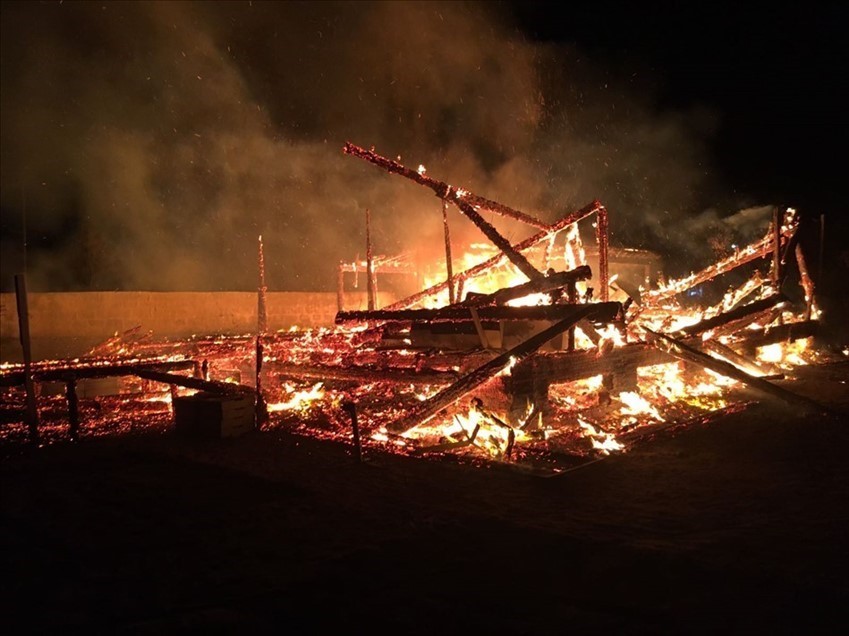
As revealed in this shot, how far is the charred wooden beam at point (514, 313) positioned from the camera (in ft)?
26.1

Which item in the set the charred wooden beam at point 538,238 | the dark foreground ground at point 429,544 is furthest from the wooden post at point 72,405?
the charred wooden beam at point 538,238

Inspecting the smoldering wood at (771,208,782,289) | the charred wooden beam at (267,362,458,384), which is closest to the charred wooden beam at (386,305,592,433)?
the charred wooden beam at (267,362,458,384)

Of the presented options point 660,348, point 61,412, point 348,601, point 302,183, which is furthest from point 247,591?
point 302,183

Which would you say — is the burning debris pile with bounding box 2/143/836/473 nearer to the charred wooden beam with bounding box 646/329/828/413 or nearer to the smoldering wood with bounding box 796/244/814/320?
the charred wooden beam with bounding box 646/329/828/413

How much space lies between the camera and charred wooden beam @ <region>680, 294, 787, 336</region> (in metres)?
10.4

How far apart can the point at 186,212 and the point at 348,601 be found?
83.2 feet

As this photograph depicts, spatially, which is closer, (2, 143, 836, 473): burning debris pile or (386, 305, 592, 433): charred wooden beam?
(386, 305, 592, 433): charred wooden beam

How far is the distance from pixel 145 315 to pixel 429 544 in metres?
16.5

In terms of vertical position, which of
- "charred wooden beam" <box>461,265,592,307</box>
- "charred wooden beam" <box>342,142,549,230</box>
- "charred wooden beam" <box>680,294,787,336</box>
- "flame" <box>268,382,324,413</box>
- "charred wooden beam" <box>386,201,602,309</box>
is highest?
"charred wooden beam" <box>342,142,549,230</box>

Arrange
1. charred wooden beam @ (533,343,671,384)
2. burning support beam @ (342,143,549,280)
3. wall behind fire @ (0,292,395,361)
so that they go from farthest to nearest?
wall behind fire @ (0,292,395,361)
burning support beam @ (342,143,549,280)
charred wooden beam @ (533,343,671,384)

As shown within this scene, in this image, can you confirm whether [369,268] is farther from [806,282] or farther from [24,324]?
[806,282]

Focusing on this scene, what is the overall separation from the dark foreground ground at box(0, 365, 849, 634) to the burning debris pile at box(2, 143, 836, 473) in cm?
95

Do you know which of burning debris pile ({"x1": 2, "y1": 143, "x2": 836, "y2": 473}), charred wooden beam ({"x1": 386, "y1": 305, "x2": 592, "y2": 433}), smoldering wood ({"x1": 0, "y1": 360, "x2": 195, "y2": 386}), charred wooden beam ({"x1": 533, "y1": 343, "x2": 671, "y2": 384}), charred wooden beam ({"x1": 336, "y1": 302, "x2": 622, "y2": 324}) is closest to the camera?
charred wooden beam ({"x1": 386, "y1": 305, "x2": 592, "y2": 433})

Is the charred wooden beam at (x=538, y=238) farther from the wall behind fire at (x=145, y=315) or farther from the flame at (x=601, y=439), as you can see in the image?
the wall behind fire at (x=145, y=315)
